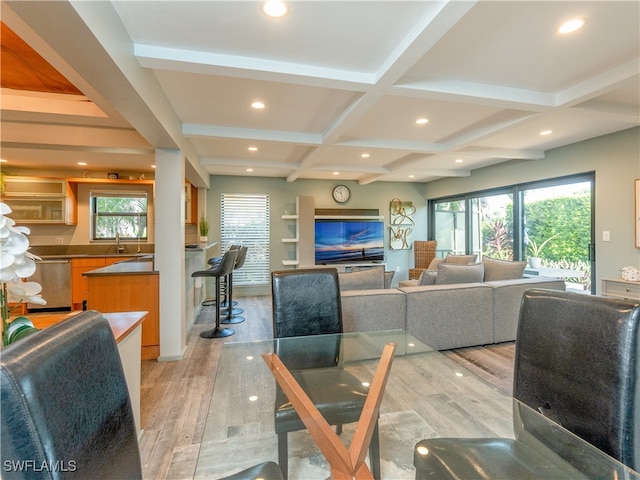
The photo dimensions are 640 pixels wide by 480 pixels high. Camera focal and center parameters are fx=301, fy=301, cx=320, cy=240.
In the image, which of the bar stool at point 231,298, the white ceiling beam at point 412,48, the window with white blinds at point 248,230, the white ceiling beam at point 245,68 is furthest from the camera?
the window with white blinds at point 248,230

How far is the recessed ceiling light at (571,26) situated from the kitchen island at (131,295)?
3.65 metres

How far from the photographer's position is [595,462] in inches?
38.8

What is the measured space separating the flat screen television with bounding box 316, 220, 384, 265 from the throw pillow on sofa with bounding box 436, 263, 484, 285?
10.7 feet

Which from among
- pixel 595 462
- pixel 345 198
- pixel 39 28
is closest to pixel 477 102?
pixel 595 462

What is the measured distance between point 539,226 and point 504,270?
166 cm

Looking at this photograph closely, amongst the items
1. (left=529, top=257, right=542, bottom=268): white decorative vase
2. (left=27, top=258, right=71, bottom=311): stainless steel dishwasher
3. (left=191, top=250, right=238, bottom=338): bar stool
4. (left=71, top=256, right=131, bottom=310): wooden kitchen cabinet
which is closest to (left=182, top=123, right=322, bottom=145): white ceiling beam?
(left=191, top=250, right=238, bottom=338): bar stool

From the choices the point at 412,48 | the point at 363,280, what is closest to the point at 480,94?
the point at 412,48

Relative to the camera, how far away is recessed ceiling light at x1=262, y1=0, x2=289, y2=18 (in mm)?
1551

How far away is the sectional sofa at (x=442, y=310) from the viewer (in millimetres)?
2842

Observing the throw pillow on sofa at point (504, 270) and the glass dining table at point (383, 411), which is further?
the throw pillow on sofa at point (504, 270)

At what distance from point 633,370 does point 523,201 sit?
4871mm

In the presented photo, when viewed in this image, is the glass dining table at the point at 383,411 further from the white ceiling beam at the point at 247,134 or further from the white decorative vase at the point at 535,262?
the white decorative vase at the point at 535,262

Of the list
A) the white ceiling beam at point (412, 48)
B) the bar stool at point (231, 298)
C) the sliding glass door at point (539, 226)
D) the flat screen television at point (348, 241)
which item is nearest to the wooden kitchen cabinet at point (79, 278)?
the bar stool at point (231, 298)

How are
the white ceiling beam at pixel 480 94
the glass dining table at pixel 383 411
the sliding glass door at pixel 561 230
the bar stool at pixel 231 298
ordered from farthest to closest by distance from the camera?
the bar stool at pixel 231 298 < the sliding glass door at pixel 561 230 < the white ceiling beam at pixel 480 94 < the glass dining table at pixel 383 411
